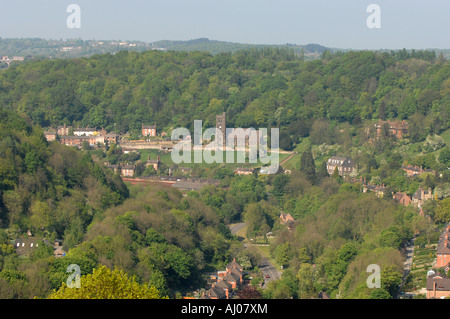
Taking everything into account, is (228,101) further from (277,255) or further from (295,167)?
(277,255)

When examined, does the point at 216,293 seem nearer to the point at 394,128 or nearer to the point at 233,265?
the point at 233,265

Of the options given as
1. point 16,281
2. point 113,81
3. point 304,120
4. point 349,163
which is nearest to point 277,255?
point 16,281

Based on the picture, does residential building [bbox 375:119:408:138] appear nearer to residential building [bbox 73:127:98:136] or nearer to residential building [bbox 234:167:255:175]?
residential building [bbox 234:167:255:175]

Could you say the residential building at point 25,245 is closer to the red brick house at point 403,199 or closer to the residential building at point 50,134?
the red brick house at point 403,199

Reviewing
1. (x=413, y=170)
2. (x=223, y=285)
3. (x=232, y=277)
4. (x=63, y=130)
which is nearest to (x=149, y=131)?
(x=63, y=130)

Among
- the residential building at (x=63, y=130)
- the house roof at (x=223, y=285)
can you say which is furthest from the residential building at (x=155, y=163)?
the house roof at (x=223, y=285)
